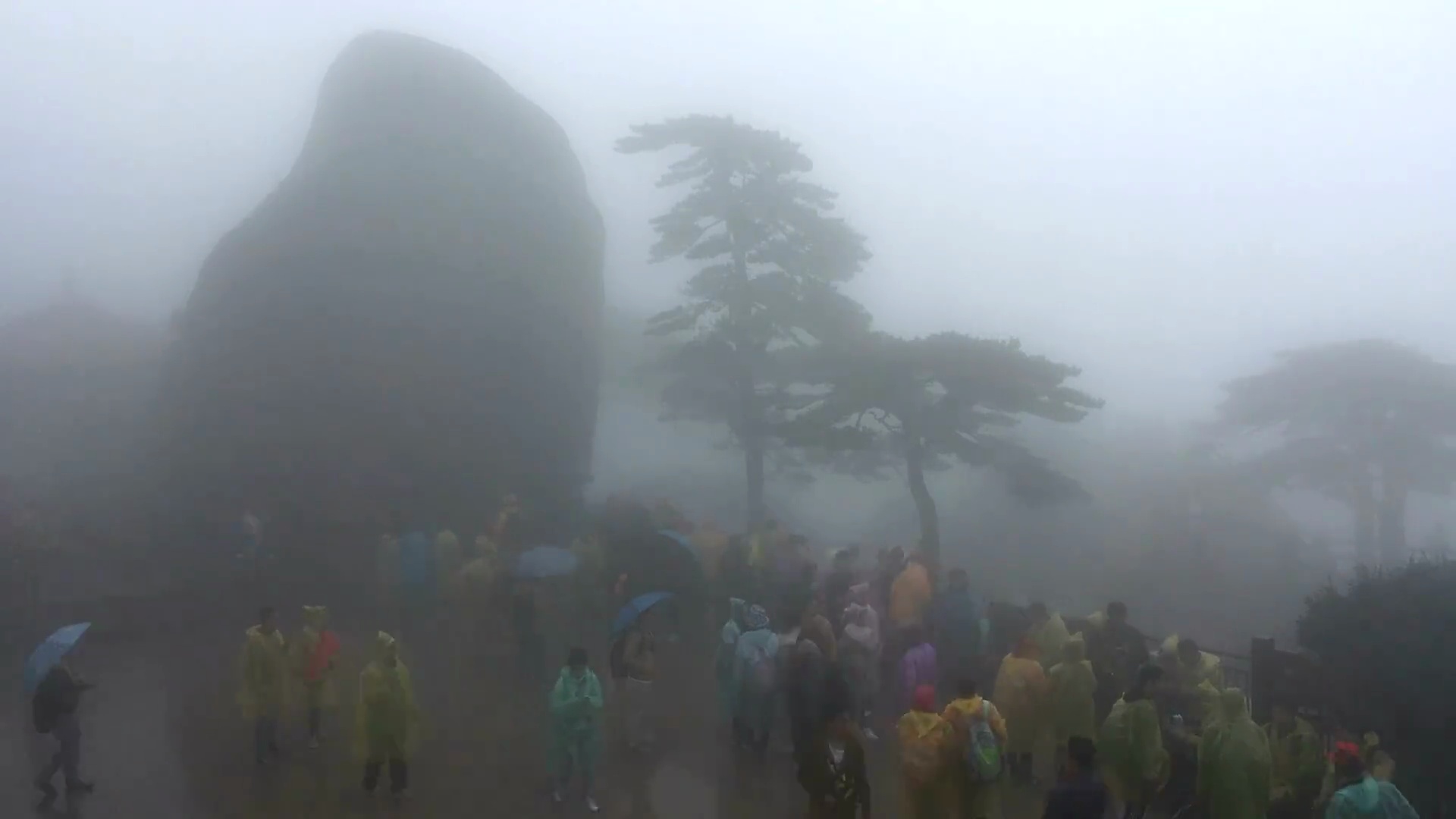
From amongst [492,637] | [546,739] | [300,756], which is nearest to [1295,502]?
[492,637]

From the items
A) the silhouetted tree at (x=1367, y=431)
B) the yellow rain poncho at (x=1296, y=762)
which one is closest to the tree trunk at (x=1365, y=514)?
the silhouetted tree at (x=1367, y=431)

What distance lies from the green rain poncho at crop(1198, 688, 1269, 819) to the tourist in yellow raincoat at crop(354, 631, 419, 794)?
545 cm

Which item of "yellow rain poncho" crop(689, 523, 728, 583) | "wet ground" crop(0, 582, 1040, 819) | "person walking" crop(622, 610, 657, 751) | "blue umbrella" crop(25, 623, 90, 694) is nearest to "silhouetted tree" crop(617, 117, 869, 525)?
"yellow rain poncho" crop(689, 523, 728, 583)

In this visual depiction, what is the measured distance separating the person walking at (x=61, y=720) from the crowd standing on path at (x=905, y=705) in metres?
0.02

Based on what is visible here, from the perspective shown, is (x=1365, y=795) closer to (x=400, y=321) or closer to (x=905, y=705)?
(x=905, y=705)

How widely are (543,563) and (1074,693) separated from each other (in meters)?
6.04

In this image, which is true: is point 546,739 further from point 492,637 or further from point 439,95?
point 439,95

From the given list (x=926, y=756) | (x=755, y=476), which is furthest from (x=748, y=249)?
(x=926, y=756)

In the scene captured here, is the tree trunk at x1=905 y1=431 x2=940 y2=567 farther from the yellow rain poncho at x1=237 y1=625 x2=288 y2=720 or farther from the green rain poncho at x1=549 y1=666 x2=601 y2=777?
the yellow rain poncho at x1=237 y1=625 x2=288 y2=720

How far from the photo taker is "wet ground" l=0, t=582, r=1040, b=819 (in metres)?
7.44

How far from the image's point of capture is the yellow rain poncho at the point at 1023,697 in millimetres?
7277

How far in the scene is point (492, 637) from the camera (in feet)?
45.0

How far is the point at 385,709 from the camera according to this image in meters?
7.27

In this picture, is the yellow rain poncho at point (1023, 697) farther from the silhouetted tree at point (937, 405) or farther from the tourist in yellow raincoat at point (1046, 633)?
the silhouetted tree at point (937, 405)
